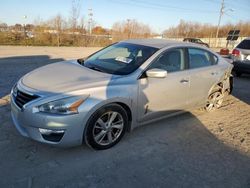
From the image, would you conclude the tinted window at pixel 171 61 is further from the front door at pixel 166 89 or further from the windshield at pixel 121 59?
the windshield at pixel 121 59

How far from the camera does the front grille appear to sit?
10.2 ft

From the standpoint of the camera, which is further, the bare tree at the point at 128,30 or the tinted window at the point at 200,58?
the bare tree at the point at 128,30

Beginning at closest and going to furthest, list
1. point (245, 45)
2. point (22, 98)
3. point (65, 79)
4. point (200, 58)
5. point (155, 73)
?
point (22, 98) → point (65, 79) → point (155, 73) → point (200, 58) → point (245, 45)

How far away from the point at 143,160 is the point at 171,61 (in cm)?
189

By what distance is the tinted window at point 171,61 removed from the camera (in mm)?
4078

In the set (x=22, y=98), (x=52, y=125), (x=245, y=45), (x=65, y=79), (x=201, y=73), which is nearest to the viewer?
(x=52, y=125)

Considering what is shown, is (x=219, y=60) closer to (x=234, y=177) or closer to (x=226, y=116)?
(x=226, y=116)

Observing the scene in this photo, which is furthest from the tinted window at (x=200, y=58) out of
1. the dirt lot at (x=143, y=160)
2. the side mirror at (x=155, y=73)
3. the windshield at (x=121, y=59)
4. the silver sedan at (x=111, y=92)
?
the dirt lot at (x=143, y=160)

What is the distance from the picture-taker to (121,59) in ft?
13.8

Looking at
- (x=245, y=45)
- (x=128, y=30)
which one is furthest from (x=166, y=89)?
(x=128, y=30)

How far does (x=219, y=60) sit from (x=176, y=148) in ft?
8.79

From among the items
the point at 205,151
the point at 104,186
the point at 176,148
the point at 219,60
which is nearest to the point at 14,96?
the point at 104,186

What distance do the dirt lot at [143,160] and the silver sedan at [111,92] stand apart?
29cm

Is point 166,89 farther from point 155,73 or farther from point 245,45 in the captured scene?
point 245,45
